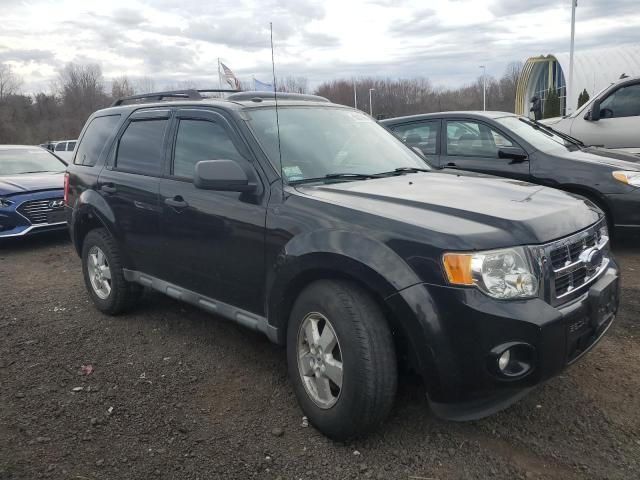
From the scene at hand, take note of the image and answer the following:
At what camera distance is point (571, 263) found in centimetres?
262

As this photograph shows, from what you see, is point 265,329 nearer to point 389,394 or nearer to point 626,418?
point 389,394

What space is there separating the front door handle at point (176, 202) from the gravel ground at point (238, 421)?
1.11 metres

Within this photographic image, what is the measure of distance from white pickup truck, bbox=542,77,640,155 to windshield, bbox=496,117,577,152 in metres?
1.83

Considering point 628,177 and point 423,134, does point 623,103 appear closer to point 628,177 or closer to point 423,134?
point 628,177

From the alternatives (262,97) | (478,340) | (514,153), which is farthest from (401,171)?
(514,153)

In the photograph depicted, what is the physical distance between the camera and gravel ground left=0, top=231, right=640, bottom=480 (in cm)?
263

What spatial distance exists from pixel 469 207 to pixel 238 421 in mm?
1734

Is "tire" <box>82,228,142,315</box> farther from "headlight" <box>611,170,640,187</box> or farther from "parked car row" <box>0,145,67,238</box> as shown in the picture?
"headlight" <box>611,170,640,187</box>

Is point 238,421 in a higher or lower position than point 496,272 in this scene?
lower

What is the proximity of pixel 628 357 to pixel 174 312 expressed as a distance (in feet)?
11.9

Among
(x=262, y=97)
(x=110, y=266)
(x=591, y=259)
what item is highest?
(x=262, y=97)

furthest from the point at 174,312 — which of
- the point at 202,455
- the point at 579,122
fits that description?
the point at 579,122

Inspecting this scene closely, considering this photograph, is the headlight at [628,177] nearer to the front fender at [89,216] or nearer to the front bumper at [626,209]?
the front bumper at [626,209]

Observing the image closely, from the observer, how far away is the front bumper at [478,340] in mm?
2336
